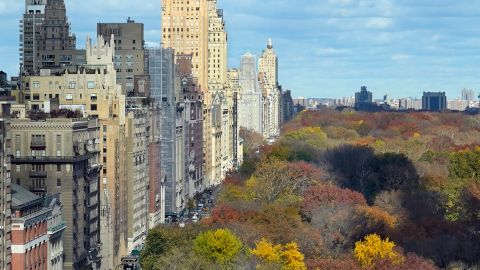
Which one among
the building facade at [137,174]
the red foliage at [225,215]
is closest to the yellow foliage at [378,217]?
the red foliage at [225,215]

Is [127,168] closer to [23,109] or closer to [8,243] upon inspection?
[23,109]

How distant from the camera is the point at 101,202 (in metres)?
115

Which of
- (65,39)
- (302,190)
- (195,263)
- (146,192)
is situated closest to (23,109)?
(195,263)

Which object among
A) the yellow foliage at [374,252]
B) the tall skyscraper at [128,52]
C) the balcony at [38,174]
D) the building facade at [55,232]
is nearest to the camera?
the building facade at [55,232]

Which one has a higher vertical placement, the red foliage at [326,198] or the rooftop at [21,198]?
the rooftop at [21,198]

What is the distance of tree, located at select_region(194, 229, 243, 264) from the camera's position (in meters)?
99.8

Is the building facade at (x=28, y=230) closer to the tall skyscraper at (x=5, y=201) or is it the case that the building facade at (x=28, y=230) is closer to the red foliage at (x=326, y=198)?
the tall skyscraper at (x=5, y=201)

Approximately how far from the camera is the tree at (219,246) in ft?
327

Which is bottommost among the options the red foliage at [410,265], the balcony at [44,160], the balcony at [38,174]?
the red foliage at [410,265]

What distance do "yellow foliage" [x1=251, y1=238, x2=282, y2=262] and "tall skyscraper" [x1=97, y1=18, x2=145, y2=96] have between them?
185 ft

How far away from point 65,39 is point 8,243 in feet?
356

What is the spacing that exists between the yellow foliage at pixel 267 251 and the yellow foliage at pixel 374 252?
574 centimetres

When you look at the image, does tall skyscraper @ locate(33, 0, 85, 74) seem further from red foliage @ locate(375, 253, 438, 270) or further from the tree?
red foliage @ locate(375, 253, 438, 270)

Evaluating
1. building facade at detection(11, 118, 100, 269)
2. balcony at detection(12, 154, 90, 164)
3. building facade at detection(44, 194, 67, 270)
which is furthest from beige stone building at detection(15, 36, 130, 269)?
building facade at detection(44, 194, 67, 270)
